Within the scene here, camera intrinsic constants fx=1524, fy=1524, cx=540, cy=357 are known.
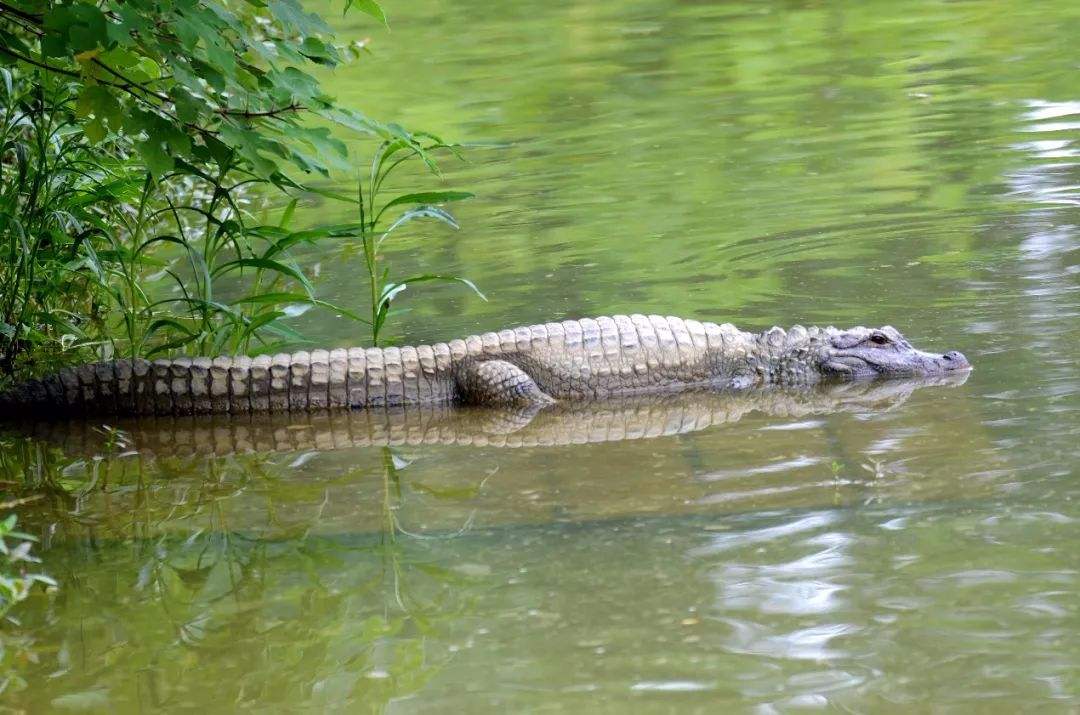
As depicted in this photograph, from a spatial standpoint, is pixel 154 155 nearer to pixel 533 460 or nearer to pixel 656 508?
pixel 533 460

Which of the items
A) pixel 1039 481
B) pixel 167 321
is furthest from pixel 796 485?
pixel 167 321

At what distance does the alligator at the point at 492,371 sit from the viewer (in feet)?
25.2

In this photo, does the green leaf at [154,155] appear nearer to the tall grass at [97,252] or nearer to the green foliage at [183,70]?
the green foliage at [183,70]

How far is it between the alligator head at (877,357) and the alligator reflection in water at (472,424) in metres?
0.07

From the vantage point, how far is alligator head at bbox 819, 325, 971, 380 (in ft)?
24.4

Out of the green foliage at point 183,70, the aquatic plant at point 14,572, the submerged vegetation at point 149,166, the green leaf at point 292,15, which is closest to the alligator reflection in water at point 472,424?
the submerged vegetation at point 149,166

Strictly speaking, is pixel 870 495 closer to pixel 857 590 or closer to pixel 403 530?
pixel 857 590

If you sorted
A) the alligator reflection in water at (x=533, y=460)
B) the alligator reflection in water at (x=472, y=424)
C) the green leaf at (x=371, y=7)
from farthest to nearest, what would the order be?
the alligator reflection in water at (x=472, y=424) < the green leaf at (x=371, y=7) < the alligator reflection in water at (x=533, y=460)

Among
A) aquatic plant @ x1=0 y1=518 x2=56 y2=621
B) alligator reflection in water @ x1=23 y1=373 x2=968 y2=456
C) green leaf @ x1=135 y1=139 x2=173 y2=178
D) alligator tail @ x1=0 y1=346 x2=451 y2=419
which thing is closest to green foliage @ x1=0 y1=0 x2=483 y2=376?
green leaf @ x1=135 y1=139 x2=173 y2=178

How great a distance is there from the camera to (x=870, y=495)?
5.56 metres

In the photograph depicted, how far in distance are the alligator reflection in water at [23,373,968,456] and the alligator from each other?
3.7 inches

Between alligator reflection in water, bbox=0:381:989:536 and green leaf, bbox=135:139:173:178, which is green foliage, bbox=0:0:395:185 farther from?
alligator reflection in water, bbox=0:381:989:536

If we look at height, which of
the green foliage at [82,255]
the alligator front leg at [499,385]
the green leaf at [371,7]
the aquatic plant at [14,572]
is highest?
the green leaf at [371,7]

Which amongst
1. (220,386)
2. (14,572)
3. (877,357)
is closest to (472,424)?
(220,386)
